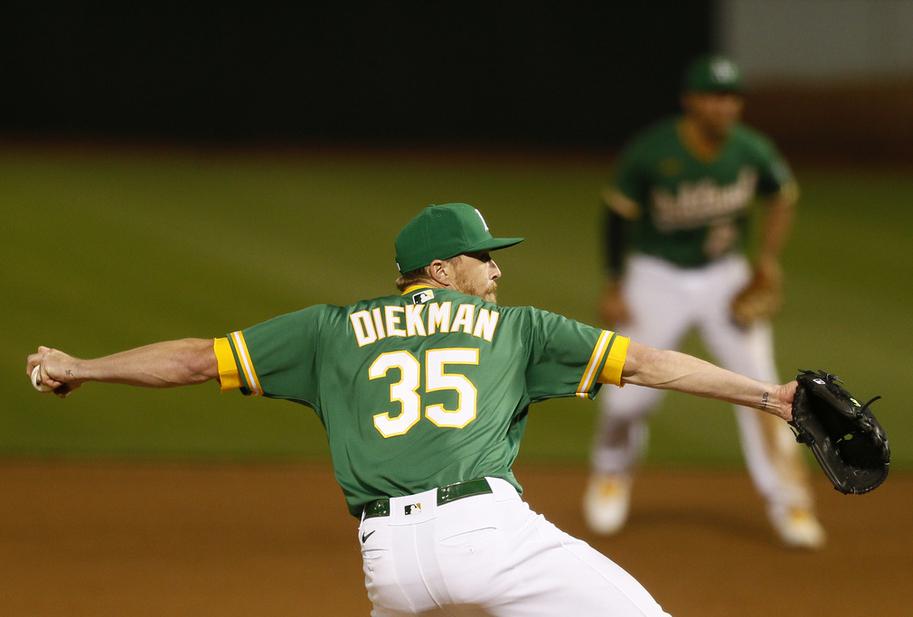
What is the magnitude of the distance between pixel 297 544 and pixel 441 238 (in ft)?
10.3

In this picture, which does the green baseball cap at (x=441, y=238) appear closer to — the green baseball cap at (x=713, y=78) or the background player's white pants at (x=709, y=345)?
the background player's white pants at (x=709, y=345)

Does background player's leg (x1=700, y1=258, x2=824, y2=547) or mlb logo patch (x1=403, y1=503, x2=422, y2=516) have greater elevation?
mlb logo patch (x1=403, y1=503, x2=422, y2=516)

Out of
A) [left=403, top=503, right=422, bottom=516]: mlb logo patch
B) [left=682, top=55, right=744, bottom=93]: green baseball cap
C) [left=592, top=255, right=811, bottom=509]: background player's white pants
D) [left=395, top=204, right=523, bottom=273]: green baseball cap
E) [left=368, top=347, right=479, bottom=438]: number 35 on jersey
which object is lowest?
[left=592, top=255, right=811, bottom=509]: background player's white pants

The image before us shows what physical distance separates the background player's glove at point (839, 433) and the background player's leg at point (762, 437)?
3010mm

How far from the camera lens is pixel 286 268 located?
13570 mm

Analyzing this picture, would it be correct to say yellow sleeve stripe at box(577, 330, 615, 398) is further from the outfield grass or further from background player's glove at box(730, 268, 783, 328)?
the outfield grass

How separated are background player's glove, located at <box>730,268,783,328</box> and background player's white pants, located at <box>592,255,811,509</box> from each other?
0.05 metres

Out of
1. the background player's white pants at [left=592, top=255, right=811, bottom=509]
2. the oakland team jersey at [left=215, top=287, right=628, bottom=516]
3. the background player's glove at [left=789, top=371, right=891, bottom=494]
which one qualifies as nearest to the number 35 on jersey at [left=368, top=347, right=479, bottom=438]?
the oakland team jersey at [left=215, top=287, right=628, bottom=516]

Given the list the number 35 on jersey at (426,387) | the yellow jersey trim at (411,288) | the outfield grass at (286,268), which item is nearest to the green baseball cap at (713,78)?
the outfield grass at (286,268)

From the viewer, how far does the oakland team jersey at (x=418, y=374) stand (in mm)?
3986

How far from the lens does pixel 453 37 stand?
2033 centimetres

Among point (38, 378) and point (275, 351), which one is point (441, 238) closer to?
point (275, 351)

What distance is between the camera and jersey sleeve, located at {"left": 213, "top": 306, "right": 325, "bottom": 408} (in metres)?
4.18

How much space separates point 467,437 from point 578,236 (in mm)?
11735
